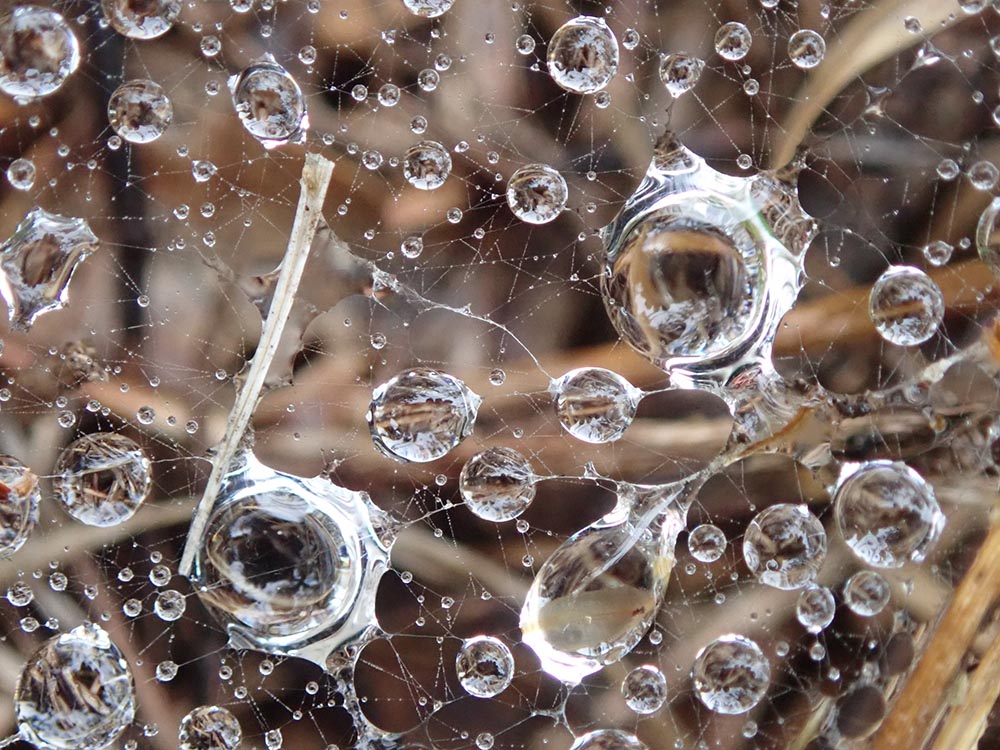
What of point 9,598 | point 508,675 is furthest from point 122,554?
point 508,675

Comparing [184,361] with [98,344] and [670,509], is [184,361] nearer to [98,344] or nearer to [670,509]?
[98,344]

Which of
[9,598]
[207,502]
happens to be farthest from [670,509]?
[9,598]

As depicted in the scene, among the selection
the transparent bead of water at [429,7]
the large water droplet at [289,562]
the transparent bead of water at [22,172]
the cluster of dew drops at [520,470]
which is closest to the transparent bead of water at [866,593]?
the cluster of dew drops at [520,470]

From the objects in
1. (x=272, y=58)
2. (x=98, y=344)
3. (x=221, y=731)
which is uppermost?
(x=272, y=58)

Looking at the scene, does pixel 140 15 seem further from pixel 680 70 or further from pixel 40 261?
pixel 680 70

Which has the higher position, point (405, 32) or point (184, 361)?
point (405, 32)

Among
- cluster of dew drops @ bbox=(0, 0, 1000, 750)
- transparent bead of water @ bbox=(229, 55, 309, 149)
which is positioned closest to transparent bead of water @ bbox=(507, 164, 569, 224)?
cluster of dew drops @ bbox=(0, 0, 1000, 750)

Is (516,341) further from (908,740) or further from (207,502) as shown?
(908,740)
